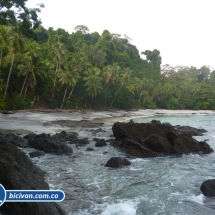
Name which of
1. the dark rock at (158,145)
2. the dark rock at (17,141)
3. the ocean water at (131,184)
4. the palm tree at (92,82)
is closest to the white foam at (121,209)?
the ocean water at (131,184)

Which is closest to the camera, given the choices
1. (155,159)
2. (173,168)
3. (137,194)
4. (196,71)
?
(137,194)

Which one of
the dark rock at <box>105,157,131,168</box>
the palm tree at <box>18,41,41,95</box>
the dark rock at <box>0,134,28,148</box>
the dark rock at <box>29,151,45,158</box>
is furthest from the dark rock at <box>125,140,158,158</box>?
the palm tree at <box>18,41,41,95</box>

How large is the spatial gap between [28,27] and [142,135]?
1362 centimetres

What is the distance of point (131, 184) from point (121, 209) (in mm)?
2870

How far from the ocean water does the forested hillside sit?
11.6 m

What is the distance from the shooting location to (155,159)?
17141 millimetres

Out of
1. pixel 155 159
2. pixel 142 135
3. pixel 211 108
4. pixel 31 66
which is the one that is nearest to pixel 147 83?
pixel 211 108

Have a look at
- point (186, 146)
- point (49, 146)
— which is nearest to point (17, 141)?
point (49, 146)

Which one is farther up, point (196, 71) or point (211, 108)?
point (196, 71)

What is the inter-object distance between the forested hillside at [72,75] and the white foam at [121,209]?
15649 millimetres

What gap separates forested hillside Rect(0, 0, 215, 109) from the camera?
3964 cm

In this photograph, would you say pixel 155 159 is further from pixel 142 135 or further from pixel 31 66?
pixel 31 66

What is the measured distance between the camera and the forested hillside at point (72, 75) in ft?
130

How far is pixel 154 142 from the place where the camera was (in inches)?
755
